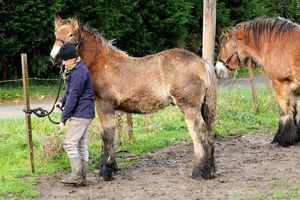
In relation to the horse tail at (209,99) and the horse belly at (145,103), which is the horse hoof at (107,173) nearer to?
the horse belly at (145,103)

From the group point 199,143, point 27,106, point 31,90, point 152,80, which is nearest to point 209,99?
point 199,143

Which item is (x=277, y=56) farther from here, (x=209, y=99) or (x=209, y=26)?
(x=209, y=99)

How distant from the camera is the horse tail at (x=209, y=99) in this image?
7297mm

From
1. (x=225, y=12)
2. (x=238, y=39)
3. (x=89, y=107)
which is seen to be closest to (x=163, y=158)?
(x=89, y=107)

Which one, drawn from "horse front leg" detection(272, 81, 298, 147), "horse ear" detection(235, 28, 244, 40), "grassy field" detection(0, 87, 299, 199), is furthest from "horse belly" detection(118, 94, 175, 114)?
"horse ear" detection(235, 28, 244, 40)

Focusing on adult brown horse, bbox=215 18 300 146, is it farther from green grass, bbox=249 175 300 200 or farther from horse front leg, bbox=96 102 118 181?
horse front leg, bbox=96 102 118 181

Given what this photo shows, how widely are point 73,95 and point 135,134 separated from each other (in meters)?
3.38

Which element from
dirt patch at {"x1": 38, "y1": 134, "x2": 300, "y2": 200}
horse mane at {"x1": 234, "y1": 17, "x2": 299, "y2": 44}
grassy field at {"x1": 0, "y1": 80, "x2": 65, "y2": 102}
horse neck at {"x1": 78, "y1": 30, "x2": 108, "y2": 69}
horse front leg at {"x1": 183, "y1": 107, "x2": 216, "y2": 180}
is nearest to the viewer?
dirt patch at {"x1": 38, "y1": 134, "x2": 300, "y2": 200}

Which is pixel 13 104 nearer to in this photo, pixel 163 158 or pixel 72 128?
pixel 163 158

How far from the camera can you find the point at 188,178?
287 inches

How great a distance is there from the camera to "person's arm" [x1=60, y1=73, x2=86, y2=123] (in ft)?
22.2

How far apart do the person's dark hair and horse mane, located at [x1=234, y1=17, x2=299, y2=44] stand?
3974 mm

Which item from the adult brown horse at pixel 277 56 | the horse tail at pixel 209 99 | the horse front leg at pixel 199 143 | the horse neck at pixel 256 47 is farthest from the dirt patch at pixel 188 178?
the horse neck at pixel 256 47

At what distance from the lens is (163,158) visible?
862 cm
